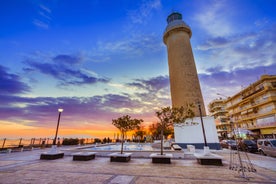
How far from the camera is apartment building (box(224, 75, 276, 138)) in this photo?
32469 millimetres

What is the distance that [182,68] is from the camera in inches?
1062

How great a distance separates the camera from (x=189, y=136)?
2147cm

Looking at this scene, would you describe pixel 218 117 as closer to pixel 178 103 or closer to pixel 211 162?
pixel 178 103

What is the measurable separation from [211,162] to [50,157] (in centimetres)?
1328

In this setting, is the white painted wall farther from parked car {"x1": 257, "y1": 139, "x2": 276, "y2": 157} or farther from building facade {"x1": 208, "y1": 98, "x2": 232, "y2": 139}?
building facade {"x1": 208, "y1": 98, "x2": 232, "y2": 139}

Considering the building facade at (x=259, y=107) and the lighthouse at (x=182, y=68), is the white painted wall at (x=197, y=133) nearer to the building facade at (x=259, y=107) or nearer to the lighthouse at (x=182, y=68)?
the lighthouse at (x=182, y=68)

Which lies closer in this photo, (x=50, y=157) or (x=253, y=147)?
(x=50, y=157)

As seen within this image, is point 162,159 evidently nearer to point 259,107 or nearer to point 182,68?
point 182,68

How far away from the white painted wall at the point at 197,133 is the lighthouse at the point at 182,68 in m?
3.12

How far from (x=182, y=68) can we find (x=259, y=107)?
2913 centimetres

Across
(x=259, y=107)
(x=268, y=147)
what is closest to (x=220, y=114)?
(x=259, y=107)

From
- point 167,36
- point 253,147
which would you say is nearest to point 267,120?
point 253,147

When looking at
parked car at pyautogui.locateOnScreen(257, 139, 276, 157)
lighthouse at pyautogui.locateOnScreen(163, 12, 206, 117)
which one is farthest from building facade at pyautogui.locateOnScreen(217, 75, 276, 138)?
parked car at pyautogui.locateOnScreen(257, 139, 276, 157)

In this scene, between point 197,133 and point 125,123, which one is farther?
point 197,133
